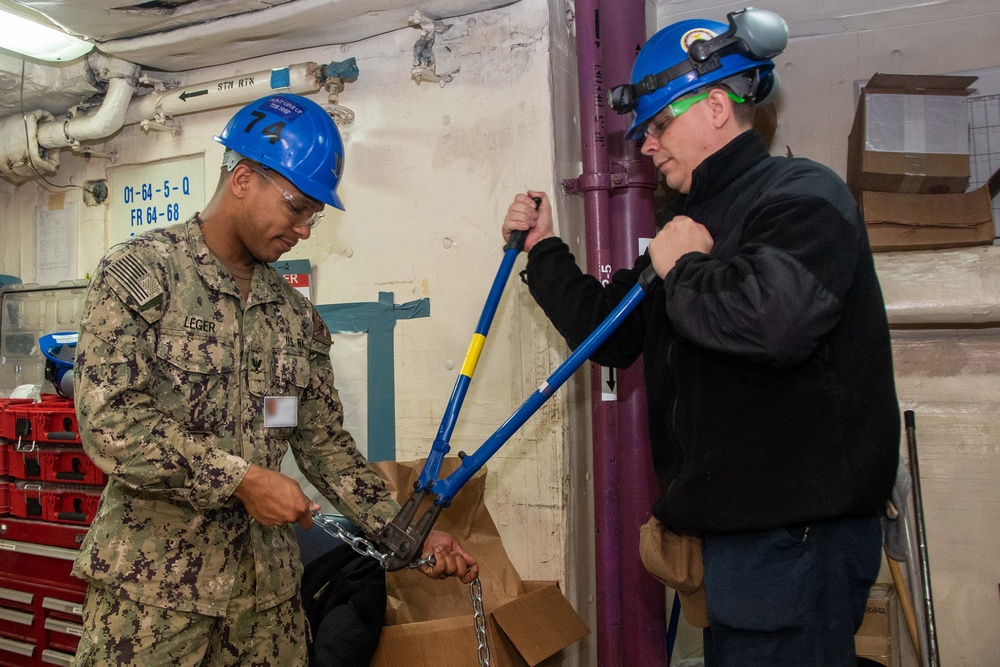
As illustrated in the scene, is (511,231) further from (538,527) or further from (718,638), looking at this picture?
(718,638)

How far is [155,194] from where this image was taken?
3.25m

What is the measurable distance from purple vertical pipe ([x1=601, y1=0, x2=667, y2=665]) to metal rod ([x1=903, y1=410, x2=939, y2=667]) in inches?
31.2

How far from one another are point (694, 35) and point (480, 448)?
1.12m

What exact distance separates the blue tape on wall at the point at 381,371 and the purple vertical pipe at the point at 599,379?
734 mm

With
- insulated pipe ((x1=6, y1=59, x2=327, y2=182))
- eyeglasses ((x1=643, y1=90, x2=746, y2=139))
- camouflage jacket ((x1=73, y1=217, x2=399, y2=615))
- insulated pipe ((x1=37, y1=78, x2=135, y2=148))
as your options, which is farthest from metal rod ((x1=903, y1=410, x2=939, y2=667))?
insulated pipe ((x1=37, y1=78, x2=135, y2=148))

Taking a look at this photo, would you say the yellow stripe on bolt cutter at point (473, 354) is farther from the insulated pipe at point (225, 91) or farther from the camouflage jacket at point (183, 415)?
the insulated pipe at point (225, 91)

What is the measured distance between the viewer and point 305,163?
1711 millimetres

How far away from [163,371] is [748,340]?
3.92ft

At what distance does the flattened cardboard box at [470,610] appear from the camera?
2.11 metres

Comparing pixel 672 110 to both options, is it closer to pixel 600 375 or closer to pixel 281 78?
pixel 600 375

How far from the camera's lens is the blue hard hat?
66.9 inches

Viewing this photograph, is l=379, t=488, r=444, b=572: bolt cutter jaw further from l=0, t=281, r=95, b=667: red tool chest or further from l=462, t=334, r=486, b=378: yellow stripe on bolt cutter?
l=0, t=281, r=95, b=667: red tool chest

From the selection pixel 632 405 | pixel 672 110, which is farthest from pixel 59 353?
pixel 672 110

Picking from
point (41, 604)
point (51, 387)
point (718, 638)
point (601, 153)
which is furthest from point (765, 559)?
point (51, 387)
